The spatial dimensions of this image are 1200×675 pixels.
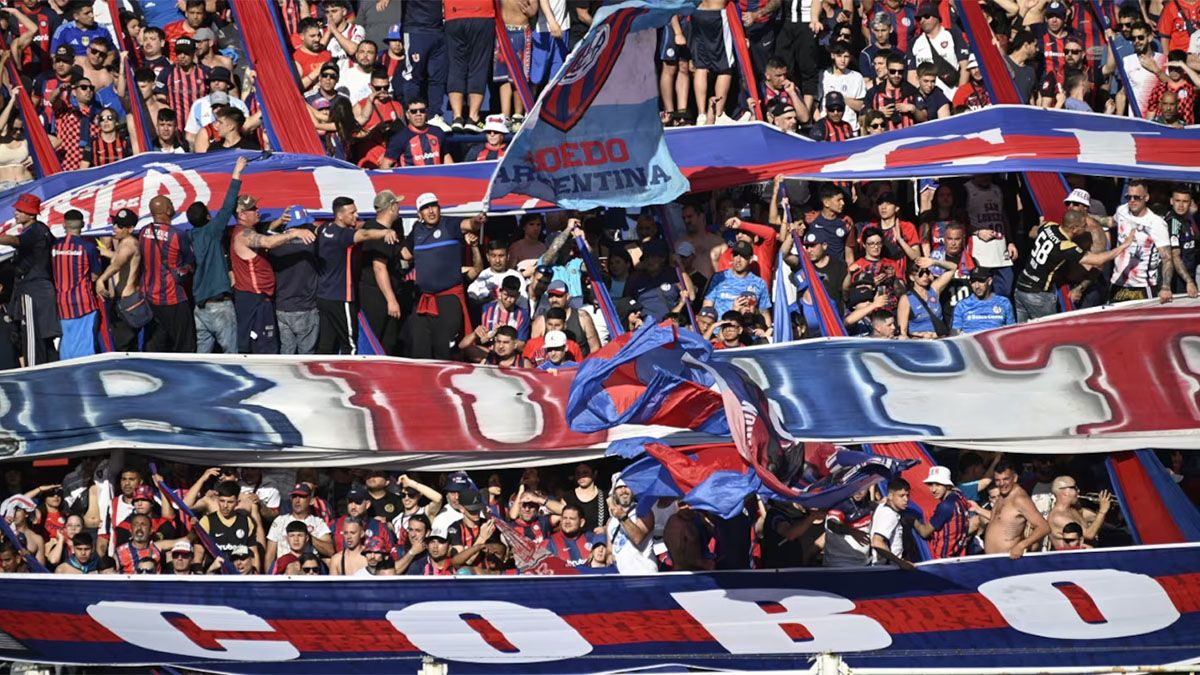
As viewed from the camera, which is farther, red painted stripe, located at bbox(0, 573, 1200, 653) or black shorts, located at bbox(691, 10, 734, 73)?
black shorts, located at bbox(691, 10, 734, 73)

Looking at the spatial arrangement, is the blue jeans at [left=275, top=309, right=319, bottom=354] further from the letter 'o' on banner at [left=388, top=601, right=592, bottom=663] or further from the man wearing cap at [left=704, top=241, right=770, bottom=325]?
the man wearing cap at [left=704, top=241, right=770, bottom=325]

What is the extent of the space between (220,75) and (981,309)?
6.37 metres

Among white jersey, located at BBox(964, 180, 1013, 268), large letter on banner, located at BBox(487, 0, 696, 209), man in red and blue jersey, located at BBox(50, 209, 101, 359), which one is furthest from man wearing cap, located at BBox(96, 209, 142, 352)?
white jersey, located at BBox(964, 180, 1013, 268)

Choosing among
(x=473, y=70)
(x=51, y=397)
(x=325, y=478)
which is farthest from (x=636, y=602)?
(x=473, y=70)

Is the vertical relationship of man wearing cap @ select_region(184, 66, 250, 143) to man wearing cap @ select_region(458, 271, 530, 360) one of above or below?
above

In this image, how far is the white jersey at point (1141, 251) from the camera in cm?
1980

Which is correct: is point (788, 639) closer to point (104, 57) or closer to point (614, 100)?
point (614, 100)

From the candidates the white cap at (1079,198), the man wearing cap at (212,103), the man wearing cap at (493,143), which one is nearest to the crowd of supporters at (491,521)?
the white cap at (1079,198)

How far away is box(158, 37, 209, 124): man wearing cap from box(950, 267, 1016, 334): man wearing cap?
636 cm

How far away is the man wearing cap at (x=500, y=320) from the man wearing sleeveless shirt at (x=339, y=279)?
0.83 m

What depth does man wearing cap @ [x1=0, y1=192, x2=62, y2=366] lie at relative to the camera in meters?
19.4

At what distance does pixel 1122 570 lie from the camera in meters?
16.9

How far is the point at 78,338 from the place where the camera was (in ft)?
63.6

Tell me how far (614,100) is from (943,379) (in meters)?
3.12
